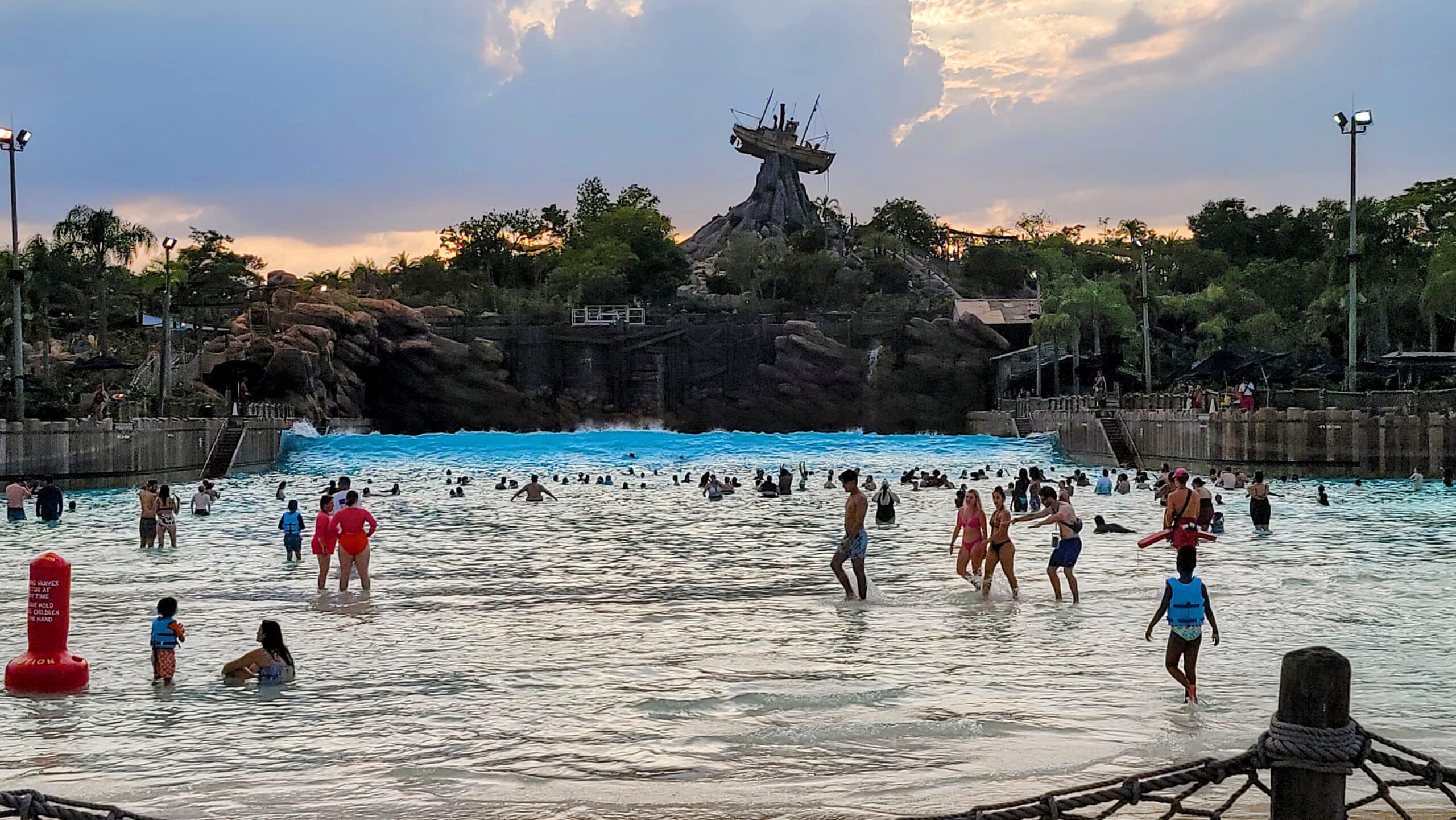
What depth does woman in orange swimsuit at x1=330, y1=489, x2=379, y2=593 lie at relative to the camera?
1784 centimetres

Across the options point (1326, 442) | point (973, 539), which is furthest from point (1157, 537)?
point (1326, 442)

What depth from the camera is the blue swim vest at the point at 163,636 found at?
1176 cm

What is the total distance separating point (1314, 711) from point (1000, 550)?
12343mm

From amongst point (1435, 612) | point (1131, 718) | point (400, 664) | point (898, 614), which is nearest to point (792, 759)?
point (1131, 718)

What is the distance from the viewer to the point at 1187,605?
10523mm

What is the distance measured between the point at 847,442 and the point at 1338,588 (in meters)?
57.9

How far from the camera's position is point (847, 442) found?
250ft

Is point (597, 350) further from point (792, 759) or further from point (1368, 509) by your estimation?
point (792, 759)

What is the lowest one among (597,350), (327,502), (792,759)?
(792,759)

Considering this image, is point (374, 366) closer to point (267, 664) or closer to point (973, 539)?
point (973, 539)

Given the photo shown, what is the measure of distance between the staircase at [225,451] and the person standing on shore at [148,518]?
91.4 ft

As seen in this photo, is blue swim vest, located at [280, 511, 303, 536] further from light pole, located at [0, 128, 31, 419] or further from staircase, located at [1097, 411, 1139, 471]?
staircase, located at [1097, 411, 1139, 471]

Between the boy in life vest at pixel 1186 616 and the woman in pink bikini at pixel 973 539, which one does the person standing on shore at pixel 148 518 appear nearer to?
the woman in pink bikini at pixel 973 539

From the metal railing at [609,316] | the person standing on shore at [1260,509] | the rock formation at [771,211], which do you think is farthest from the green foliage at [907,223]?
the person standing on shore at [1260,509]
